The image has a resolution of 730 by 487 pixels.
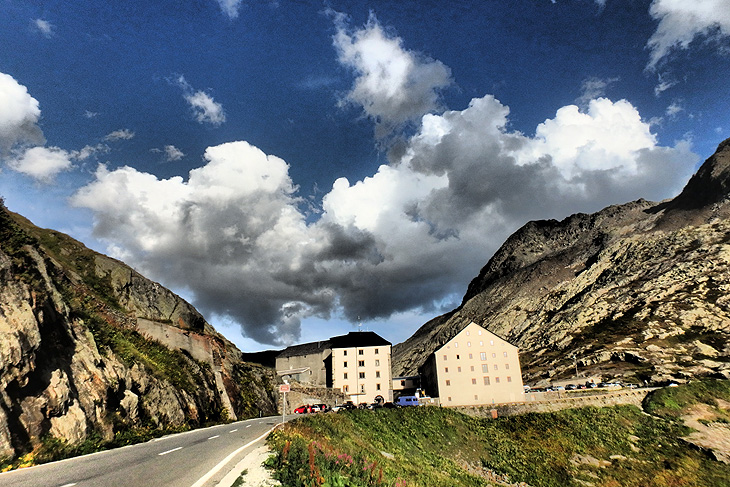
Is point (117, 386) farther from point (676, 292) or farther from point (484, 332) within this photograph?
point (676, 292)

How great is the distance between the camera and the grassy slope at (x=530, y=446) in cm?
2944

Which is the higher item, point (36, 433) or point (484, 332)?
point (484, 332)

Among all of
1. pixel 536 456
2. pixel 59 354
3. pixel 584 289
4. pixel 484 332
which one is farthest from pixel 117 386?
pixel 584 289

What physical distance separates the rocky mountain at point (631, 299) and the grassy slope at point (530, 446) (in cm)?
4023

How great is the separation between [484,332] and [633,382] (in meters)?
35.1

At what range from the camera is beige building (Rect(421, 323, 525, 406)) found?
7412cm

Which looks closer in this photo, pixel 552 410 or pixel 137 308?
pixel 137 308

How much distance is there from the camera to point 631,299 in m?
127

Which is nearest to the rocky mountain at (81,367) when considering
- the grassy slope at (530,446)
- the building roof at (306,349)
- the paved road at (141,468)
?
the paved road at (141,468)

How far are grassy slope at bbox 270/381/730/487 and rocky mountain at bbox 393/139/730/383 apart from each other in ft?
132

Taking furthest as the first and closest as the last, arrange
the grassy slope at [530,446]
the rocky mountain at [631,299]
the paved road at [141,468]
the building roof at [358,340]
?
the rocky mountain at [631,299]
the building roof at [358,340]
the grassy slope at [530,446]
the paved road at [141,468]

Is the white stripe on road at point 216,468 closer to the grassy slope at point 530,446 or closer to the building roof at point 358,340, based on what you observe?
the grassy slope at point 530,446

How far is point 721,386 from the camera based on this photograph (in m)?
64.0

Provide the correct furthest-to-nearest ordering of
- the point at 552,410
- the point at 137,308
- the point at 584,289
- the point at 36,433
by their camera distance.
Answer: the point at 584,289 < the point at 552,410 < the point at 137,308 < the point at 36,433
